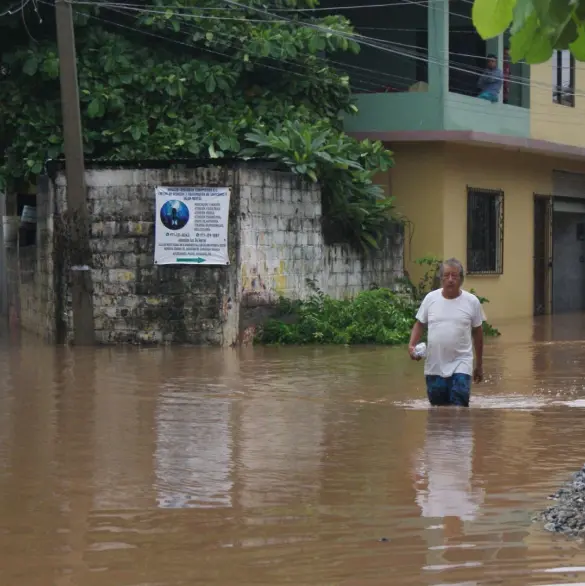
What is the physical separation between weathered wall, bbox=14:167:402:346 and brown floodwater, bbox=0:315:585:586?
2.74 metres

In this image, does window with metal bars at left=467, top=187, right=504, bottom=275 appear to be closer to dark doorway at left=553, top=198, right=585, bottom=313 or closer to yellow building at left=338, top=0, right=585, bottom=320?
yellow building at left=338, top=0, right=585, bottom=320

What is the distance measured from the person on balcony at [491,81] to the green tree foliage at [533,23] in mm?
18495

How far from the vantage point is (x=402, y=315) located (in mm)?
18484

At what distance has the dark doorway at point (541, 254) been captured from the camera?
25.6 meters

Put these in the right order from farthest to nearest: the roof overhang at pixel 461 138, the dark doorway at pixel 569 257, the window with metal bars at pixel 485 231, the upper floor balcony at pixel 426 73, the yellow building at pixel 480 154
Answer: the dark doorway at pixel 569 257 < the window with metal bars at pixel 485 231 < the yellow building at pixel 480 154 < the upper floor balcony at pixel 426 73 < the roof overhang at pixel 461 138

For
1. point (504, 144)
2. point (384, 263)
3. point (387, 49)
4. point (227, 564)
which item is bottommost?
point (227, 564)

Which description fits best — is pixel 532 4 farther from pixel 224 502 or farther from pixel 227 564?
pixel 224 502

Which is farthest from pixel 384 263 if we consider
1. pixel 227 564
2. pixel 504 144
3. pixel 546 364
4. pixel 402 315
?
pixel 227 564

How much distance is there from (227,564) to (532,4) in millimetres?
3041

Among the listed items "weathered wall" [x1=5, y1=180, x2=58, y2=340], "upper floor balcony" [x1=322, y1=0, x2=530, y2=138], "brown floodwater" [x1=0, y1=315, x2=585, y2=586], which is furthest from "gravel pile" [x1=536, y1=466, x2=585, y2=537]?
"upper floor balcony" [x1=322, y1=0, x2=530, y2=138]


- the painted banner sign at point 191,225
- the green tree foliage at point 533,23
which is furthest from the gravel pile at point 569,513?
the painted banner sign at point 191,225

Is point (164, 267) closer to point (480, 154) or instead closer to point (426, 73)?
point (480, 154)

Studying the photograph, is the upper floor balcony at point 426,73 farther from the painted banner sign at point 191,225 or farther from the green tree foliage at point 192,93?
the painted banner sign at point 191,225

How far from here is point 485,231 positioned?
23406mm
